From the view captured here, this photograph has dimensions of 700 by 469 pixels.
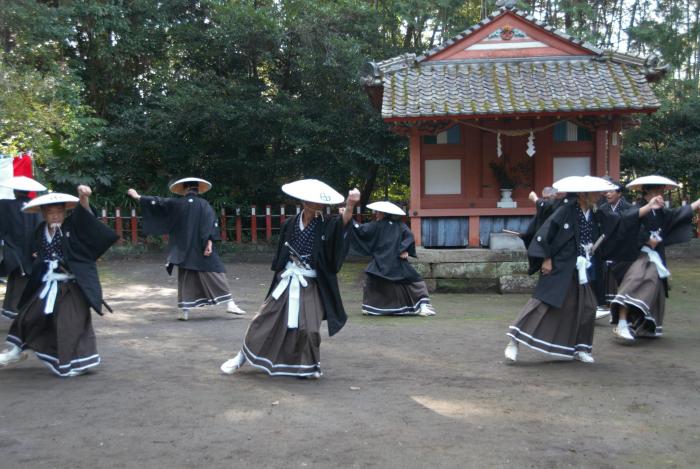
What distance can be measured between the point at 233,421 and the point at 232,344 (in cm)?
285

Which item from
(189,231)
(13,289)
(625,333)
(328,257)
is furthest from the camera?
(189,231)

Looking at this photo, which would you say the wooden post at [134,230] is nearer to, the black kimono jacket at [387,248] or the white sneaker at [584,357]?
the black kimono jacket at [387,248]

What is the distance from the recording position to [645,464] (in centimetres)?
413

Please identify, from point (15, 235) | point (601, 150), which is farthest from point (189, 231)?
point (601, 150)

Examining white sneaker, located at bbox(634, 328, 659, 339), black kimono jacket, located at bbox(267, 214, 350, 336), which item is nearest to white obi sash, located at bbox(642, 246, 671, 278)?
white sneaker, located at bbox(634, 328, 659, 339)

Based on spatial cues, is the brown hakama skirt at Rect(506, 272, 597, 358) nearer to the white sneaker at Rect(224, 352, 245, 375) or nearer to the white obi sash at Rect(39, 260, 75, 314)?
the white sneaker at Rect(224, 352, 245, 375)

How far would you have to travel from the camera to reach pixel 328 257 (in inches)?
245

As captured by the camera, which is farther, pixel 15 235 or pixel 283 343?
pixel 15 235

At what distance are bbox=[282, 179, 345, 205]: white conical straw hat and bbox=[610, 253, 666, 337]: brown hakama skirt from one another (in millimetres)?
3621

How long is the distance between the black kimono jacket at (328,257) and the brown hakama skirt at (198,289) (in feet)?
11.3

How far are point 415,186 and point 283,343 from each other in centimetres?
741

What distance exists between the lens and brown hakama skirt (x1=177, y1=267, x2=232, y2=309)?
31.3 ft

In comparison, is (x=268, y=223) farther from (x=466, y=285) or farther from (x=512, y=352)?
(x=512, y=352)

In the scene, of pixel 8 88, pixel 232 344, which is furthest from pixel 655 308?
pixel 8 88
